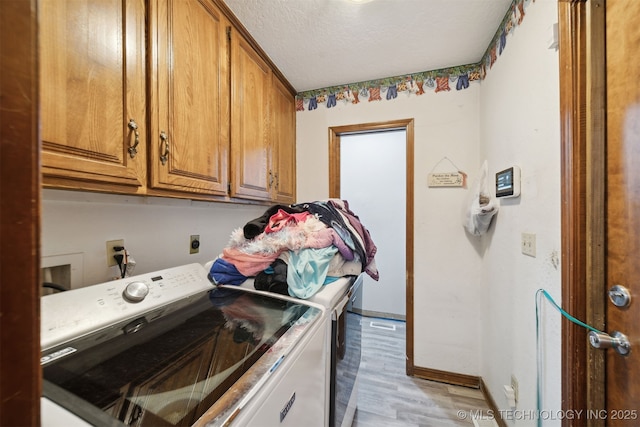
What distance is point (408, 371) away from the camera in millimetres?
1945

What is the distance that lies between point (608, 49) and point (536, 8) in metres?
0.48

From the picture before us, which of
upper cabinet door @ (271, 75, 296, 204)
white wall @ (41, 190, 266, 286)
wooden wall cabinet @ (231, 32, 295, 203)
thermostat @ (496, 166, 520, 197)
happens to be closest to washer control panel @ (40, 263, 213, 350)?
white wall @ (41, 190, 266, 286)

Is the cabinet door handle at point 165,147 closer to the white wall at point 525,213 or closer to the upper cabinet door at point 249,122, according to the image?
the upper cabinet door at point 249,122

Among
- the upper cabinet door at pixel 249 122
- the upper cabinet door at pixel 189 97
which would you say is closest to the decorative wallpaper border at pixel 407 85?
the upper cabinet door at pixel 249 122

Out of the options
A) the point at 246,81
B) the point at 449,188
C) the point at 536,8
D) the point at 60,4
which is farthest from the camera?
the point at 449,188

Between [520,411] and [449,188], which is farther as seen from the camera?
[449,188]

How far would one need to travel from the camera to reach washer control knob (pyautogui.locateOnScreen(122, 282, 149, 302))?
0.85m

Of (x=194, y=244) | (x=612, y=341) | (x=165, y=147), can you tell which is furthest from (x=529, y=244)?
(x=194, y=244)

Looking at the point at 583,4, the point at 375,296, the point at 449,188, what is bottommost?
the point at 375,296

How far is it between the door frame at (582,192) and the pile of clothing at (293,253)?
2.55 ft

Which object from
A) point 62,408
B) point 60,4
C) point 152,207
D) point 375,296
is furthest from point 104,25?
point 375,296

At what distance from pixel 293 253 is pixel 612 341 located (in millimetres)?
1077

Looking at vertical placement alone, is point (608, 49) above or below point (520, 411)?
above

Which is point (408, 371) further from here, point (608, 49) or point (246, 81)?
point (246, 81)
